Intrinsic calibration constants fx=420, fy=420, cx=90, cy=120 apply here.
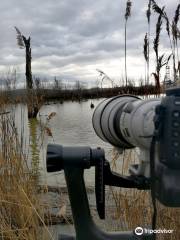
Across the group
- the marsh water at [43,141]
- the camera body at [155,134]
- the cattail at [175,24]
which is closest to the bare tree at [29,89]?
the marsh water at [43,141]

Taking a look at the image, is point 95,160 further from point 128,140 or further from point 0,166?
point 0,166

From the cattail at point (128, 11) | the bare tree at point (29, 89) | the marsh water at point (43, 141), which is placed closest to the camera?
the marsh water at point (43, 141)

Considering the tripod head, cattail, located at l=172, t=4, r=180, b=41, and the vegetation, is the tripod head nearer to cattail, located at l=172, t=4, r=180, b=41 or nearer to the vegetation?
the vegetation

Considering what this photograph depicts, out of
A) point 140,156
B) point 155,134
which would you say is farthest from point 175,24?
point 155,134

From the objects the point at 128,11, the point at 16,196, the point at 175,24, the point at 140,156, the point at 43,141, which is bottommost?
the point at 16,196

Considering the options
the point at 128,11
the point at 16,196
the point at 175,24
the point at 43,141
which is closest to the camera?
the point at 16,196

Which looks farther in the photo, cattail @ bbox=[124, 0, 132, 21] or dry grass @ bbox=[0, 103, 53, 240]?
cattail @ bbox=[124, 0, 132, 21]

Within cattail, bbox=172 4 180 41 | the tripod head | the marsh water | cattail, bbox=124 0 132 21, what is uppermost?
cattail, bbox=124 0 132 21

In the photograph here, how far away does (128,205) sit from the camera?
2.33 metres

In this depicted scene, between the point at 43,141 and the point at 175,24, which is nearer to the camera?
the point at 175,24

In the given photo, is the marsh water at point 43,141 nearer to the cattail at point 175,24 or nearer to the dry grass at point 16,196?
the dry grass at point 16,196

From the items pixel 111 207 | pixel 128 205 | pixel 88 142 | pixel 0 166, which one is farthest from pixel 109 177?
pixel 88 142

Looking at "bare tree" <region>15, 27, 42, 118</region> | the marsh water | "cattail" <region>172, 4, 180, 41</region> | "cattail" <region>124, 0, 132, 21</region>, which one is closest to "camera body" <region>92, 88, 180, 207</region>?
the marsh water

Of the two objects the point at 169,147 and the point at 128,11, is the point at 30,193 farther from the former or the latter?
the point at 128,11
